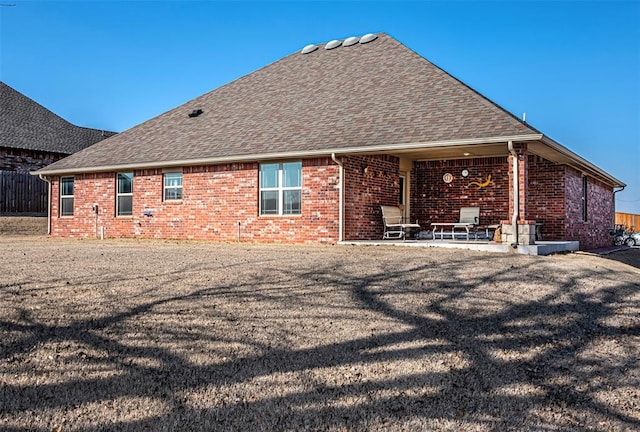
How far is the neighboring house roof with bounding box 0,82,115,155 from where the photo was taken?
1155 inches

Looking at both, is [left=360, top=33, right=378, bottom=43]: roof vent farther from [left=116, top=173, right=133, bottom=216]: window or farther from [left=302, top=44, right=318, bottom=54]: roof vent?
[left=116, top=173, right=133, bottom=216]: window

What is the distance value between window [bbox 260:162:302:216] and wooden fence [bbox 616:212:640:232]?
2856cm

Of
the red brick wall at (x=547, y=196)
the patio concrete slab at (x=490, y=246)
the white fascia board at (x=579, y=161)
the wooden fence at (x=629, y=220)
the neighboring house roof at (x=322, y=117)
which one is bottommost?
the patio concrete slab at (x=490, y=246)

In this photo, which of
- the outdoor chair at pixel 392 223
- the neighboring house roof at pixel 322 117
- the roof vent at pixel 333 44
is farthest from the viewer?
the roof vent at pixel 333 44

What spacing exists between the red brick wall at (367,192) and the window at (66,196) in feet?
36.6

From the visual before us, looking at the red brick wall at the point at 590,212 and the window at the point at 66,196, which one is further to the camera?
the window at the point at 66,196

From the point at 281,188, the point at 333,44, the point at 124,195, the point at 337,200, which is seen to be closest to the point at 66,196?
the point at 124,195

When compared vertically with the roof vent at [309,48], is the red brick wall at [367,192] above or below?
below

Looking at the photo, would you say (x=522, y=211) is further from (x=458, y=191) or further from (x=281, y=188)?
(x=281, y=188)

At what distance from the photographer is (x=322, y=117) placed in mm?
16750

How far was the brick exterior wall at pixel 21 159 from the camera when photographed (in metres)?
28.2

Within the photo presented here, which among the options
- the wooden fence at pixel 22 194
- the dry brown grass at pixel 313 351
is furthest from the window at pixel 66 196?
the dry brown grass at pixel 313 351

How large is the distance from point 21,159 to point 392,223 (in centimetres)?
2119

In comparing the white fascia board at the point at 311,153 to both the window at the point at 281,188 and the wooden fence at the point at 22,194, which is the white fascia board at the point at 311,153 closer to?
the window at the point at 281,188
